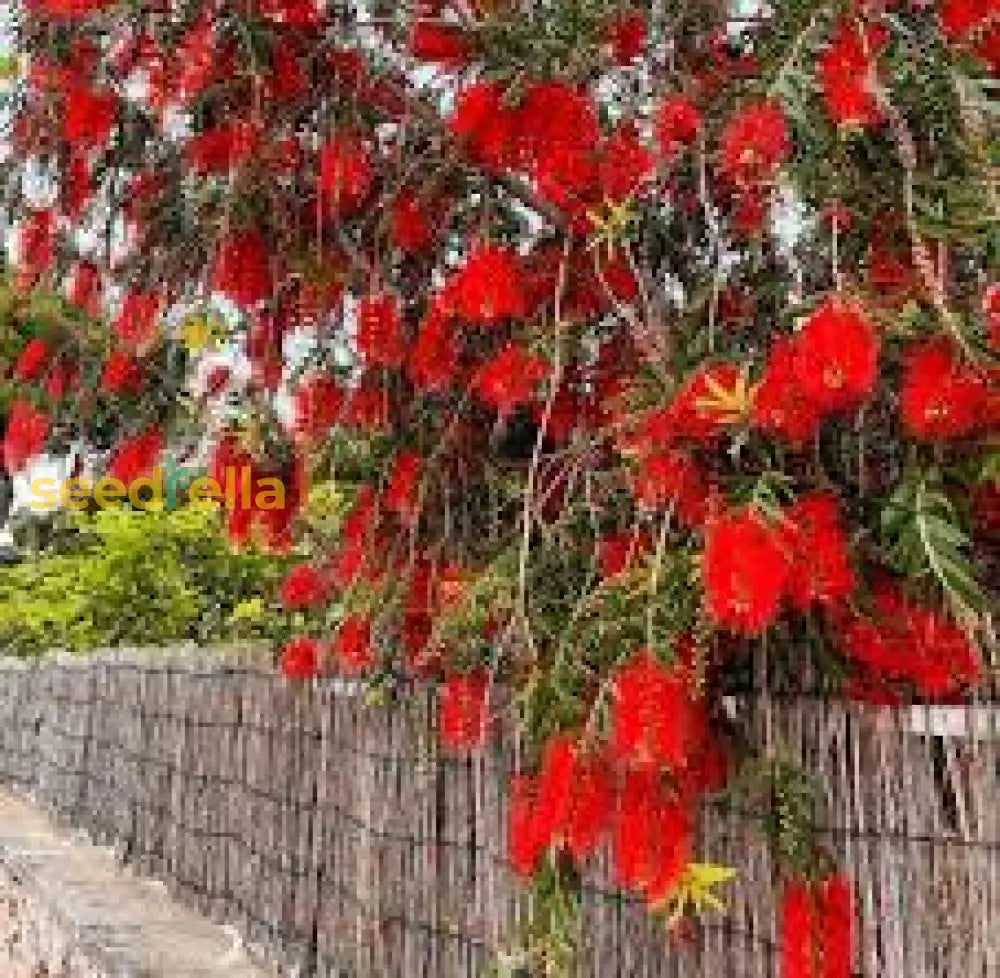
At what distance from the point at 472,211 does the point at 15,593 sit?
44.0ft

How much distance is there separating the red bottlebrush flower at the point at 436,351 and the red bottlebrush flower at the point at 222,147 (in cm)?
54

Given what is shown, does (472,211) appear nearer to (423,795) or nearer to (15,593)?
(423,795)

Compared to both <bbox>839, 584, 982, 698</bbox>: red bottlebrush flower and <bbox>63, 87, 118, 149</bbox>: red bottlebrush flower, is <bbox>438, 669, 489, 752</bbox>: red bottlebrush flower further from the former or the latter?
<bbox>63, 87, 118, 149</bbox>: red bottlebrush flower

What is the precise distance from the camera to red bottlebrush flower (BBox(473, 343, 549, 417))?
13.5 feet

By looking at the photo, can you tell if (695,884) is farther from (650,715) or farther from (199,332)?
(199,332)

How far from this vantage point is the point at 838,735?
3406mm

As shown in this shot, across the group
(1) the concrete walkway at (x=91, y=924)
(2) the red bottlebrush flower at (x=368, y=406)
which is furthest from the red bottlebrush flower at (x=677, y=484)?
(1) the concrete walkway at (x=91, y=924)

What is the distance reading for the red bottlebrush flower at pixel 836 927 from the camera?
10.8 ft

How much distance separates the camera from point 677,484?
3309 millimetres

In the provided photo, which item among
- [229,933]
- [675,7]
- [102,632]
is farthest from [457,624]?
[102,632]

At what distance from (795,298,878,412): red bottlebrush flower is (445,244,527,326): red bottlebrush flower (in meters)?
1.11

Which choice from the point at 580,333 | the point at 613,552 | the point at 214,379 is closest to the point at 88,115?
the point at 214,379

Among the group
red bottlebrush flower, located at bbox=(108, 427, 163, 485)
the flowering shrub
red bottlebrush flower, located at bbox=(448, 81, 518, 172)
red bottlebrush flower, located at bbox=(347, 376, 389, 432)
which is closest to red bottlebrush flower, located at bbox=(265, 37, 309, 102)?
the flowering shrub

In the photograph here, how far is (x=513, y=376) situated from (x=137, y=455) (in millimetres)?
1390
